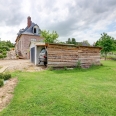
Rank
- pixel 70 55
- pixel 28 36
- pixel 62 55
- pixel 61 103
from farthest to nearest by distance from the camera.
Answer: pixel 28 36
pixel 70 55
pixel 62 55
pixel 61 103

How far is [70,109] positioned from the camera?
400 centimetres

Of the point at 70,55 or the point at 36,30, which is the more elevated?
the point at 36,30

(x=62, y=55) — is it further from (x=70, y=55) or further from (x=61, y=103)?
(x=61, y=103)

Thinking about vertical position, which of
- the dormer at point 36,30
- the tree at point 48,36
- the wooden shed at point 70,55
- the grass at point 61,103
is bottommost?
the grass at point 61,103

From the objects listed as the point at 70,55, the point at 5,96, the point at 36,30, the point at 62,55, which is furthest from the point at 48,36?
the point at 5,96

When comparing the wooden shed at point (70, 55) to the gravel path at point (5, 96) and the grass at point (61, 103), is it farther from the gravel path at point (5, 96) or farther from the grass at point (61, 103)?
the grass at point (61, 103)

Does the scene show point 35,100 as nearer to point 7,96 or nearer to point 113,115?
point 7,96

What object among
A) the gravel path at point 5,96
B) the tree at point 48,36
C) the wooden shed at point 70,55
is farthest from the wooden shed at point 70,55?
the tree at point 48,36

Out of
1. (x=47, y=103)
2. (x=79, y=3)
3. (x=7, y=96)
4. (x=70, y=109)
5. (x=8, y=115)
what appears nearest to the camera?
(x=8, y=115)

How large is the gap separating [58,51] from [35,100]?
26.7ft

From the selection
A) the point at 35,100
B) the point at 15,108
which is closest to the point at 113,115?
the point at 35,100

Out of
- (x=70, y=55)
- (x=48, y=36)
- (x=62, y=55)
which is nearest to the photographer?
(x=62, y=55)

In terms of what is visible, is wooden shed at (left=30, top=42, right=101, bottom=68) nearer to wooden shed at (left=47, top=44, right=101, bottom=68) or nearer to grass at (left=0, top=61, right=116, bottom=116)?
wooden shed at (left=47, top=44, right=101, bottom=68)

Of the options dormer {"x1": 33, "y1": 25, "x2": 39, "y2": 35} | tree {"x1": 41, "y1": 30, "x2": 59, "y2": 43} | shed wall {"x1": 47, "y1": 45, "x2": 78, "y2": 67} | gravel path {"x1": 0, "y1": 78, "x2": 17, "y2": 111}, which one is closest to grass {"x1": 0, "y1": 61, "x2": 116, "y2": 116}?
gravel path {"x1": 0, "y1": 78, "x2": 17, "y2": 111}
